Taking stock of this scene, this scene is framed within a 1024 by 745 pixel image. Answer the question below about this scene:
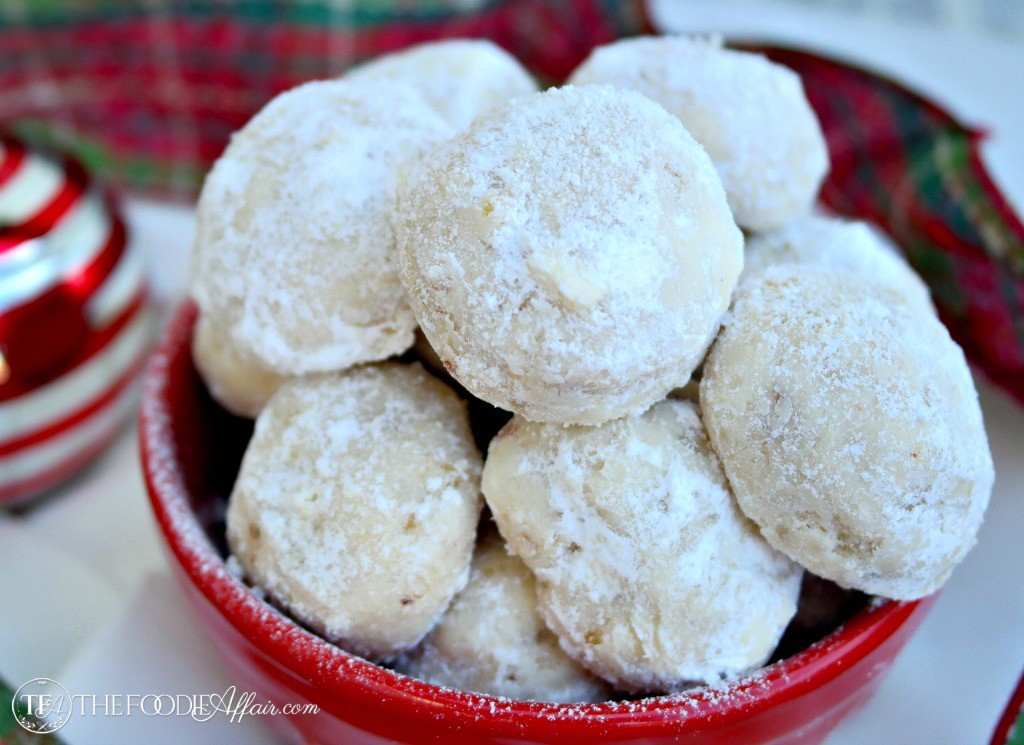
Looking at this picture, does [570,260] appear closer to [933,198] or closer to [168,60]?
[933,198]

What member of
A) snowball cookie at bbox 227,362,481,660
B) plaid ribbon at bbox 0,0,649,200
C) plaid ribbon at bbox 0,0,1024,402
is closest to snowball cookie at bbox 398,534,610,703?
snowball cookie at bbox 227,362,481,660

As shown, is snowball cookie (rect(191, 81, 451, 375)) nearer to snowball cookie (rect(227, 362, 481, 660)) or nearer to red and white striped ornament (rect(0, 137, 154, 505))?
snowball cookie (rect(227, 362, 481, 660))

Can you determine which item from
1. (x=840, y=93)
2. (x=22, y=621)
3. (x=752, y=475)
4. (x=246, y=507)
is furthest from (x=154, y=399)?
(x=840, y=93)

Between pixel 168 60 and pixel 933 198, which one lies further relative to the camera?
pixel 168 60

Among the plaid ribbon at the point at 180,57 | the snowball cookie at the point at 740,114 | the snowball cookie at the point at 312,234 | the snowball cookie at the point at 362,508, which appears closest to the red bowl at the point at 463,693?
the snowball cookie at the point at 362,508

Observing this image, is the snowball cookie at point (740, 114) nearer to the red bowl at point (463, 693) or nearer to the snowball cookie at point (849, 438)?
the snowball cookie at point (849, 438)

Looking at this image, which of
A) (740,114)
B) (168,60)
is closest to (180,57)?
(168,60)

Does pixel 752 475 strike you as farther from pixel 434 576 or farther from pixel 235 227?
pixel 235 227
